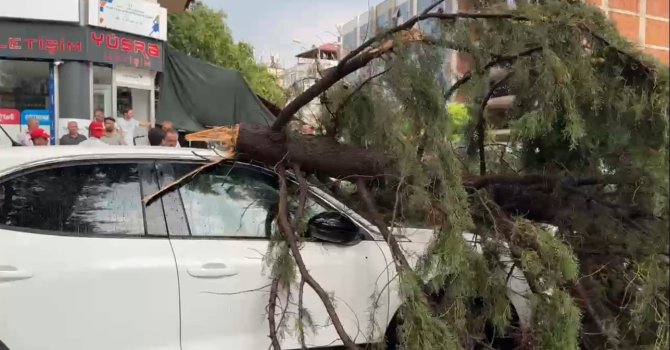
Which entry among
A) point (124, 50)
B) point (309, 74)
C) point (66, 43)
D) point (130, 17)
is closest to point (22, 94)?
point (66, 43)

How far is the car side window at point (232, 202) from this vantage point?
3.35 meters

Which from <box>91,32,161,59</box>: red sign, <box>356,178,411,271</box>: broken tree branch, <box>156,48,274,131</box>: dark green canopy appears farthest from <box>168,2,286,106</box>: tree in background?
<box>356,178,411,271</box>: broken tree branch

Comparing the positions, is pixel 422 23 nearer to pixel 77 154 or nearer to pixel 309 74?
pixel 309 74

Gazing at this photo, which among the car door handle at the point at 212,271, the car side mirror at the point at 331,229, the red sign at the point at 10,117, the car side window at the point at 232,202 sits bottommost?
the car door handle at the point at 212,271

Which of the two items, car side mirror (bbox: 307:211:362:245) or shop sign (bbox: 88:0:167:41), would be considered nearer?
car side mirror (bbox: 307:211:362:245)

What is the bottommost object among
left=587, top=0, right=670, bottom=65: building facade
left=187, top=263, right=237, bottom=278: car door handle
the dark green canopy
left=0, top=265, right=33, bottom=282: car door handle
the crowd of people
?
left=187, top=263, right=237, bottom=278: car door handle

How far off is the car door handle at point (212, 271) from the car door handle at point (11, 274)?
28.6 inches

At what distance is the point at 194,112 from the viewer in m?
12.1

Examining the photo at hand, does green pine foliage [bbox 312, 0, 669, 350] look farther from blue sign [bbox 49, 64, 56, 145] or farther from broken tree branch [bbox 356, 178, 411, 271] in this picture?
blue sign [bbox 49, 64, 56, 145]

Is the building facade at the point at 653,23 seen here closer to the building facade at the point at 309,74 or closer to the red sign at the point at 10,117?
the building facade at the point at 309,74

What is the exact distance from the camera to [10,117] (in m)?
11.6

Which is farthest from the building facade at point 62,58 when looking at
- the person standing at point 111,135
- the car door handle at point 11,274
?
the car door handle at point 11,274

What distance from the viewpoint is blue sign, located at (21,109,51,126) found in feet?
38.2

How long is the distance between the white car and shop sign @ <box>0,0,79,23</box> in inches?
367
